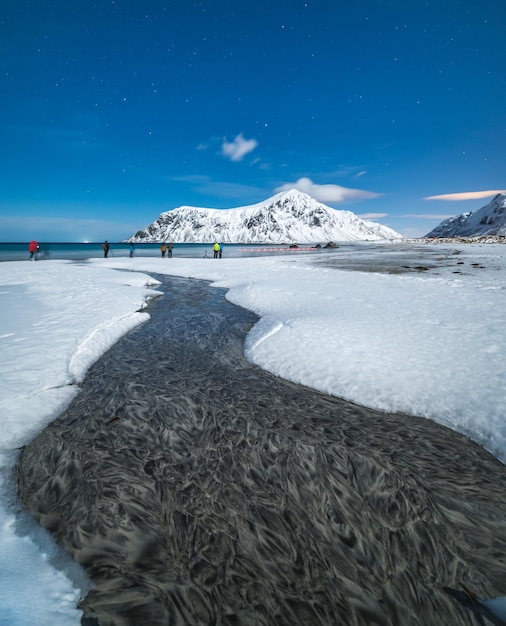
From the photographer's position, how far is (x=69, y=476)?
270cm

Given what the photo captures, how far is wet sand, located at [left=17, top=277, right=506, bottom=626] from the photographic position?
1829 millimetres

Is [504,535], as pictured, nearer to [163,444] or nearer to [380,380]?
[380,380]

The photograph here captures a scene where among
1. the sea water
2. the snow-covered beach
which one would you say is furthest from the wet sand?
the sea water

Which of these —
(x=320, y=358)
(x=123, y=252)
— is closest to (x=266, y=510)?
(x=320, y=358)

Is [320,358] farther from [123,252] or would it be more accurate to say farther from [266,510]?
[123,252]

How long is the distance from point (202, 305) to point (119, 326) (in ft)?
11.6

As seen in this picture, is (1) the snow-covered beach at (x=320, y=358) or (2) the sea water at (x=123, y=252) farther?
(2) the sea water at (x=123, y=252)

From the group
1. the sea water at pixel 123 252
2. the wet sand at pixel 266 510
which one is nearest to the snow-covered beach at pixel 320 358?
the wet sand at pixel 266 510

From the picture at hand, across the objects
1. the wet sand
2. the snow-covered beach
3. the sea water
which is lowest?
the wet sand

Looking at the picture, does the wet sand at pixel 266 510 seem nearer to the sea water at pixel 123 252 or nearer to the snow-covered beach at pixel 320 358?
the snow-covered beach at pixel 320 358

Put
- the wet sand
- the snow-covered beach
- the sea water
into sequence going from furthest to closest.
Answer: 1. the sea water
2. the snow-covered beach
3. the wet sand

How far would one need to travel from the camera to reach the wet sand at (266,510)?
1.83 metres

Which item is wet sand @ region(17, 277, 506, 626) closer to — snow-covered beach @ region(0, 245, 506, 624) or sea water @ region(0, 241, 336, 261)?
snow-covered beach @ region(0, 245, 506, 624)

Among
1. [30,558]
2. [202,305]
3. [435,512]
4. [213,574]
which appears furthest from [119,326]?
[435,512]
